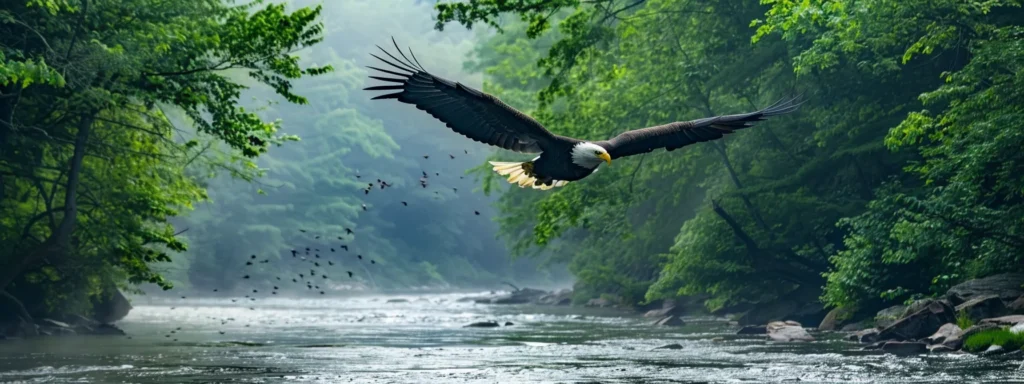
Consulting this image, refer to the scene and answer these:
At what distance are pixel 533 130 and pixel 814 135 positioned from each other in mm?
17474

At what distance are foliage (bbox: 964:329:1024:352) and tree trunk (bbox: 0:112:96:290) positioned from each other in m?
15.2

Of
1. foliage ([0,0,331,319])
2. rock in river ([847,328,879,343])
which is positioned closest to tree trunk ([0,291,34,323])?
foliage ([0,0,331,319])

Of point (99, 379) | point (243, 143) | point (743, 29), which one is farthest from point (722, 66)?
point (99, 379)

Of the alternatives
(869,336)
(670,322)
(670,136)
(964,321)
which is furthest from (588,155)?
(670,322)

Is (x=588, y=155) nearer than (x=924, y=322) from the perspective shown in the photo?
Yes

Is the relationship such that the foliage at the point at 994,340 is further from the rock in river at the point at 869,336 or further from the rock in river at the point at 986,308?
the rock in river at the point at 869,336

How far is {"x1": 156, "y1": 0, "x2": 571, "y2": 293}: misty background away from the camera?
231ft

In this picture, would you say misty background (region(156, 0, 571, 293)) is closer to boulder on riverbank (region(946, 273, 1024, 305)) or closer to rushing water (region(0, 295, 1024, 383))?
rushing water (region(0, 295, 1024, 383))

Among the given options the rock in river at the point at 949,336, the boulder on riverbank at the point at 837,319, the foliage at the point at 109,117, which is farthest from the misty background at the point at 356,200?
A: the rock in river at the point at 949,336

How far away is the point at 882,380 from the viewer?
14133 millimetres

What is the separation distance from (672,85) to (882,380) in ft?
58.6

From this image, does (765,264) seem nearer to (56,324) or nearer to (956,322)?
(956,322)

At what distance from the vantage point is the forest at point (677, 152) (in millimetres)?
18797

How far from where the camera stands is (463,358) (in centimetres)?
1895
